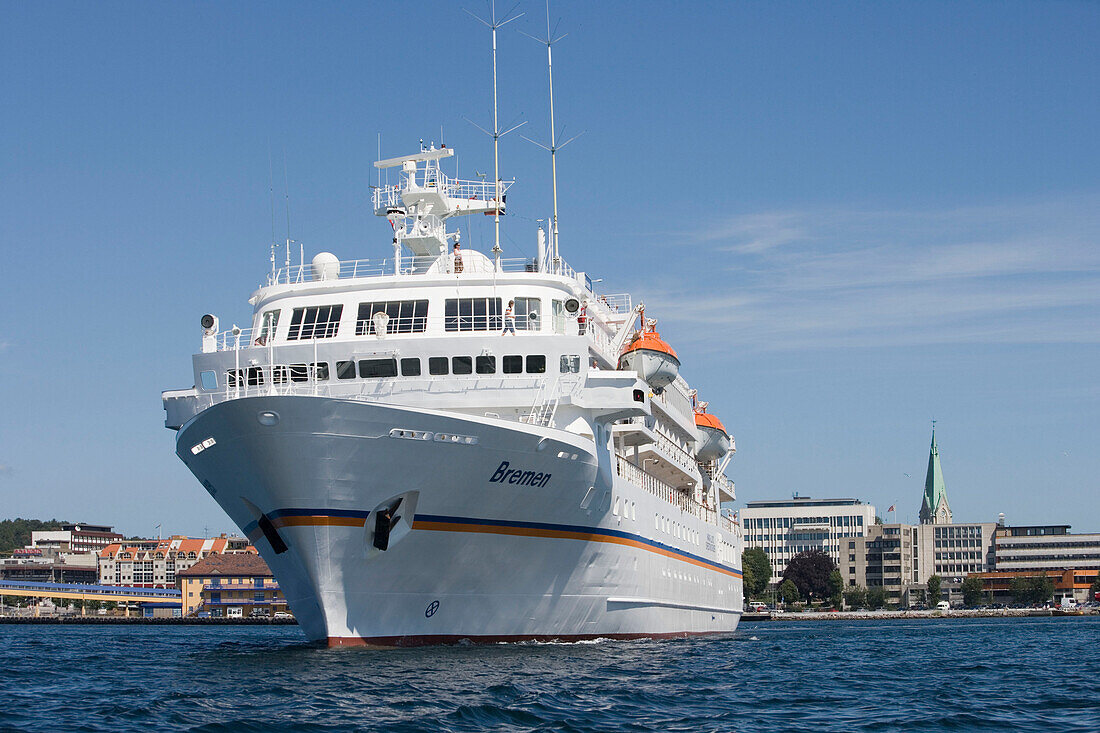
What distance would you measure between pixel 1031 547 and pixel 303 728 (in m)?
138

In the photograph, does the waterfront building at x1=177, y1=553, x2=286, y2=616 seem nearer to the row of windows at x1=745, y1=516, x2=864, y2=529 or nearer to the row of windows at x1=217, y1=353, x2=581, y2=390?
the row of windows at x1=745, y1=516, x2=864, y2=529

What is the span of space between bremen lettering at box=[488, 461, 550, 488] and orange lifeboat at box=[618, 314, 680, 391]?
30.5 feet

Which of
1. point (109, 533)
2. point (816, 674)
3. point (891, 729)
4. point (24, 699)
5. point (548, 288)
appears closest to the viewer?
point (891, 729)

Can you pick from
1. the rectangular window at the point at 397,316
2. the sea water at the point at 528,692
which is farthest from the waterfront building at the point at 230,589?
the rectangular window at the point at 397,316

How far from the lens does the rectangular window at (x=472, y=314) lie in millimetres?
30312

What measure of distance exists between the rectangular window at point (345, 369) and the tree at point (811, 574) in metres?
111

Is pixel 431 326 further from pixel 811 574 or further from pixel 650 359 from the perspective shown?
pixel 811 574

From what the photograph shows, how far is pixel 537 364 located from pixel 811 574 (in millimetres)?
110123

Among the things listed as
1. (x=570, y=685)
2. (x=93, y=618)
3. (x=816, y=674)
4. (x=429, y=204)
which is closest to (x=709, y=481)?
(x=429, y=204)

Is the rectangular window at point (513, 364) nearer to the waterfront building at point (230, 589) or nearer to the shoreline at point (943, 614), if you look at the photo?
the waterfront building at point (230, 589)

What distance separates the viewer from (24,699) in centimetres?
2027

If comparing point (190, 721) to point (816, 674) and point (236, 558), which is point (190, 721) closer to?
point (816, 674)

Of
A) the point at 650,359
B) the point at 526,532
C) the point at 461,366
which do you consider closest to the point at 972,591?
the point at 650,359

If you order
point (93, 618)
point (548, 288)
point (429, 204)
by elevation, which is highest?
point (429, 204)
